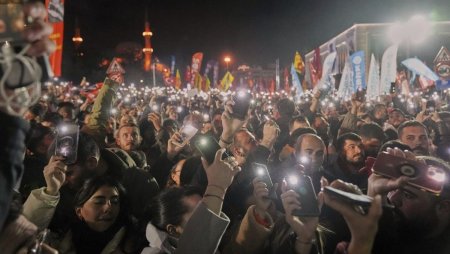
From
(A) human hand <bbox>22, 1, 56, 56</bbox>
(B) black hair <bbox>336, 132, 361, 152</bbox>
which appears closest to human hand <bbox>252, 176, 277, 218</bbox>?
(A) human hand <bbox>22, 1, 56, 56</bbox>

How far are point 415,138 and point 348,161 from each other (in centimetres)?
115

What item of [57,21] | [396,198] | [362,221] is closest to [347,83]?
[57,21]

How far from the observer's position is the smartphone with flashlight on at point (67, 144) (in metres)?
3.21

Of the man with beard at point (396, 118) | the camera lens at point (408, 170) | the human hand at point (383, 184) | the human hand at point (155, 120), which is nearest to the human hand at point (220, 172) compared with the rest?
the human hand at point (383, 184)

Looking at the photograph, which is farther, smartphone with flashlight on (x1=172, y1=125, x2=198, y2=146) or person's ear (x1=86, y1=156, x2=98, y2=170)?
smartphone with flashlight on (x1=172, y1=125, x2=198, y2=146)

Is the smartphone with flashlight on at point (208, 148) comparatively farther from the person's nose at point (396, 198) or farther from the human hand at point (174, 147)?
the human hand at point (174, 147)

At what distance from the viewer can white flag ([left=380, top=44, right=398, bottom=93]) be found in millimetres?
12234

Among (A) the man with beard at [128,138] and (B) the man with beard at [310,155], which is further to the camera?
(A) the man with beard at [128,138]

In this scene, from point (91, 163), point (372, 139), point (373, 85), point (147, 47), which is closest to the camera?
point (91, 163)

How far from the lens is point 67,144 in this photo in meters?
3.32

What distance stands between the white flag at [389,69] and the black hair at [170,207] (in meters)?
10.5

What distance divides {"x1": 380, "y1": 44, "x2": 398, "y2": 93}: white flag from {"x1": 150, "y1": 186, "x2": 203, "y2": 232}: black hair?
10.5m

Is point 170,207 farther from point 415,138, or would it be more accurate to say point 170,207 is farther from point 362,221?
point 415,138

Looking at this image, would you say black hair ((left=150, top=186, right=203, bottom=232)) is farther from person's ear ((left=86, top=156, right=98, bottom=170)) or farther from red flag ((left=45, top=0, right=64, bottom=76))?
red flag ((left=45, top=0, right=64, bottom=76))
